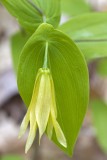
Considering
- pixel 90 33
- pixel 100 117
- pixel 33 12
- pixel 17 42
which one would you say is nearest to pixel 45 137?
pixel 100 117

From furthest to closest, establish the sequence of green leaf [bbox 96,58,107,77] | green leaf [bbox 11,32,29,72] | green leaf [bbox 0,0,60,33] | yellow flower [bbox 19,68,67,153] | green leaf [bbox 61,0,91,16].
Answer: green leaf [bbox 96,58,107,77] < green leaf [bbox 61,0,91,16] < green leaf [bbox 11,32,29,72] < green leaf [bbox 0,0,60,33] < yellow flower [bbox 19,68,67,153]

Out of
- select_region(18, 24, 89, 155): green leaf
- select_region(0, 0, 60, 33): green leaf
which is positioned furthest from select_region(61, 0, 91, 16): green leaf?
select_region(18, 24, 89, 155): green leaf

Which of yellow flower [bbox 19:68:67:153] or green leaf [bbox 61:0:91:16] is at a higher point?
green leaf [bbox 61:0:91:16]

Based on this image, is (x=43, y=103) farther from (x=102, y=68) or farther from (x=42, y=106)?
(x=102, y=68)

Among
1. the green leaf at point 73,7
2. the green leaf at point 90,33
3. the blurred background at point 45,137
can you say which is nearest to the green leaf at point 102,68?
the blurred background at point 45,137

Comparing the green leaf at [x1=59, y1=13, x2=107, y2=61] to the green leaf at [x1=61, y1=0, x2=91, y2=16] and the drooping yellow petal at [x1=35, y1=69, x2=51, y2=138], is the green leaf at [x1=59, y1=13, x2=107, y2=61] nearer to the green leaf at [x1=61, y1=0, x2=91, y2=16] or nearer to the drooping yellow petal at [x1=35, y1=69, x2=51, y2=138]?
the drooping yellow petal at [x1=35, y1=69, x2=51, y2=138]

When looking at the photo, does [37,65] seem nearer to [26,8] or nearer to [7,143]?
[26,8]
